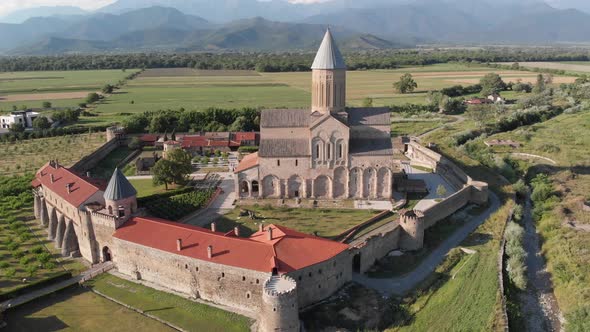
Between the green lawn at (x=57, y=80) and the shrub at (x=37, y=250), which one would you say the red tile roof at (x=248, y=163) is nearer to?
the shrub at (x=37, y=250)

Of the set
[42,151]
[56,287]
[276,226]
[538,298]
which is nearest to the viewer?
[56,287]

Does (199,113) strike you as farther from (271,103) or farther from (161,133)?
(271,103)

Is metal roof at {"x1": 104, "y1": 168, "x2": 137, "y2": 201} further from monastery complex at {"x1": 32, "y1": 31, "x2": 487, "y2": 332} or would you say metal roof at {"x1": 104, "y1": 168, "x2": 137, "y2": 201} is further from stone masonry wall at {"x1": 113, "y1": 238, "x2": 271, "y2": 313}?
stone masonry wall at {"x1": 113, "y1": 238, "x2": 271, "y2": 313}

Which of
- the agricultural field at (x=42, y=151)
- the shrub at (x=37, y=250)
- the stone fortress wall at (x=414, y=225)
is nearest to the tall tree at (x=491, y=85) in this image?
the stone fortress wall at (x=414, y=225)

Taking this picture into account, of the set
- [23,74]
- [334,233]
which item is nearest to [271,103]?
[334,233]

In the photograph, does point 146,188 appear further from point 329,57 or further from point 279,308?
point 279,308

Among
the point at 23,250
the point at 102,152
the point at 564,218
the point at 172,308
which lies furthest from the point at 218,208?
the point at 564,218
